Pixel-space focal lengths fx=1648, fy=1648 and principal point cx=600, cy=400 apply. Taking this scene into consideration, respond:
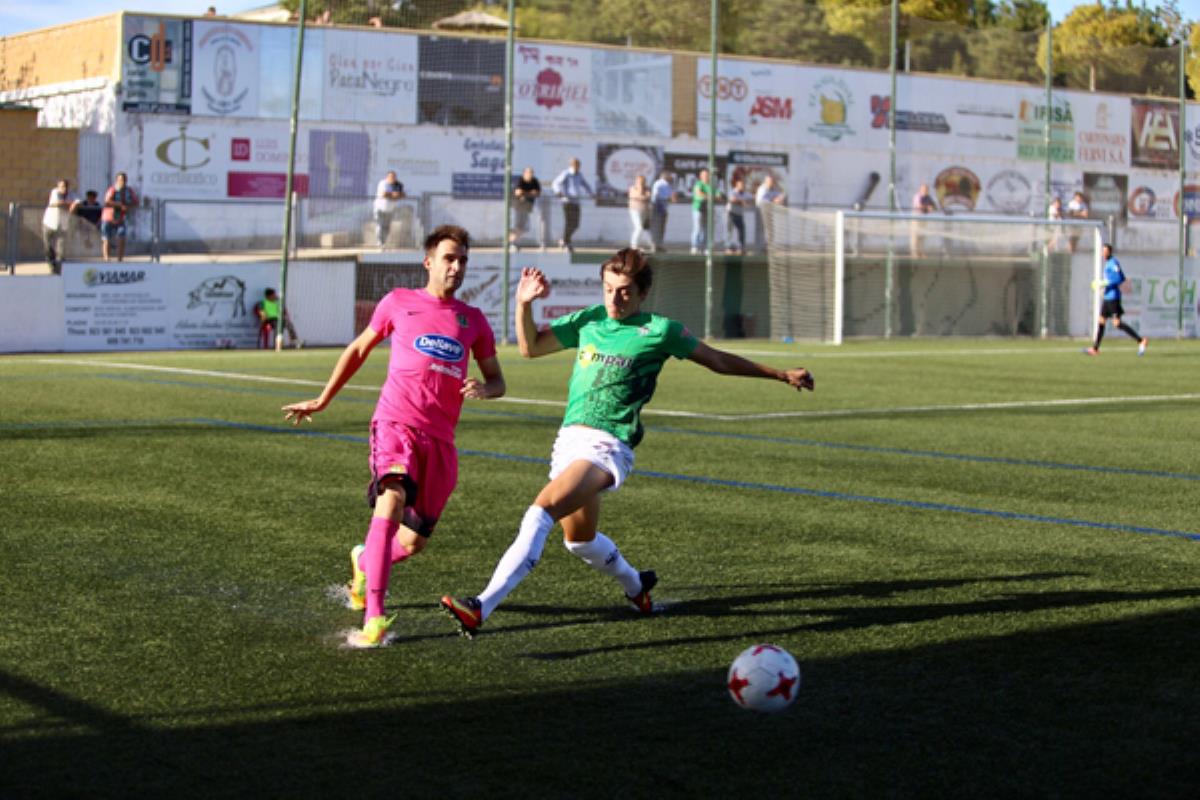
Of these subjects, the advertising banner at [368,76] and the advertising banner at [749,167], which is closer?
the advertising banner at [368,76]

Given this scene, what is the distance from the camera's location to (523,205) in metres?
34.8

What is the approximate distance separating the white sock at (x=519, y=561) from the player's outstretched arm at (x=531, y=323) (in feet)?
2.63

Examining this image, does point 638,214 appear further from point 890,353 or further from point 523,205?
point 890,353

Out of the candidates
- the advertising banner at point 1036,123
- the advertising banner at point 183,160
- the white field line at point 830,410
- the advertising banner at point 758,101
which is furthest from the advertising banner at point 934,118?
the white field line at point 830,410

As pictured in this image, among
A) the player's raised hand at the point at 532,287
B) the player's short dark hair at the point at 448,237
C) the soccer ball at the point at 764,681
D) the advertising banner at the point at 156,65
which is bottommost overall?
the soccer ball at the point at 764,681

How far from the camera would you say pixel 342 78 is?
44.3m

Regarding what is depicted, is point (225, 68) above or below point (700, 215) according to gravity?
above

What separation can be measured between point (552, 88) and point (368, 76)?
5.46 m

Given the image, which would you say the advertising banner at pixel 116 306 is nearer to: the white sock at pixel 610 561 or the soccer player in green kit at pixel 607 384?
the soccer player in green kit at pixel 607 384

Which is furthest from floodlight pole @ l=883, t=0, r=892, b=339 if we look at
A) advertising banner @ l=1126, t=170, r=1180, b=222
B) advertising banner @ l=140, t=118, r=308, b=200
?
→ advertising banner @ l=1126, t=170, r=1180, b=222

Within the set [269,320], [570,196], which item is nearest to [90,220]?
[269,320]

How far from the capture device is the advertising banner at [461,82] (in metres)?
45.2

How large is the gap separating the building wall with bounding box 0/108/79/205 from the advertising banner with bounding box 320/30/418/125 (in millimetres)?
6750

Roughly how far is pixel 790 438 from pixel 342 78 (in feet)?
Answer: 106
